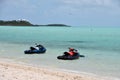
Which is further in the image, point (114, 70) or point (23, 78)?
point (114, 70)

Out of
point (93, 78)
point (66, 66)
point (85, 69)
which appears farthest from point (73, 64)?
point (93, 78)

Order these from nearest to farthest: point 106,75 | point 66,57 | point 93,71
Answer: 1. point 106,75
2. point 93,71
3. point 66,57

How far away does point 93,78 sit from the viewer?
753 inches

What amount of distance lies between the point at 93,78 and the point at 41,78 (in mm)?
4209

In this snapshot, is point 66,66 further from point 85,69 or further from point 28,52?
point 28,52

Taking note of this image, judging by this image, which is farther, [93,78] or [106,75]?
[106,75]

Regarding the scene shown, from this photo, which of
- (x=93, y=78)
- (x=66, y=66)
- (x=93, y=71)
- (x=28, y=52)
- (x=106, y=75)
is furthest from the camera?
(x=28, y=52)

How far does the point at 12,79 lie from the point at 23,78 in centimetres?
63

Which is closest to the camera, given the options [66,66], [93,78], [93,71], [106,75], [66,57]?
[93,78]

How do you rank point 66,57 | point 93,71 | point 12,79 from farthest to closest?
point 66,57 → point 93,71 → point 12,79

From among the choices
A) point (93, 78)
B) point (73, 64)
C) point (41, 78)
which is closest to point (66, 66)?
point (73, 64)

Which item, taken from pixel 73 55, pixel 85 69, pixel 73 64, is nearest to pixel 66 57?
pixel 73 55

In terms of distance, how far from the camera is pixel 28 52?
1394 inches

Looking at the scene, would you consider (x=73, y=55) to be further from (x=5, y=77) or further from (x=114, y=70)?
(x=5, y=77)
